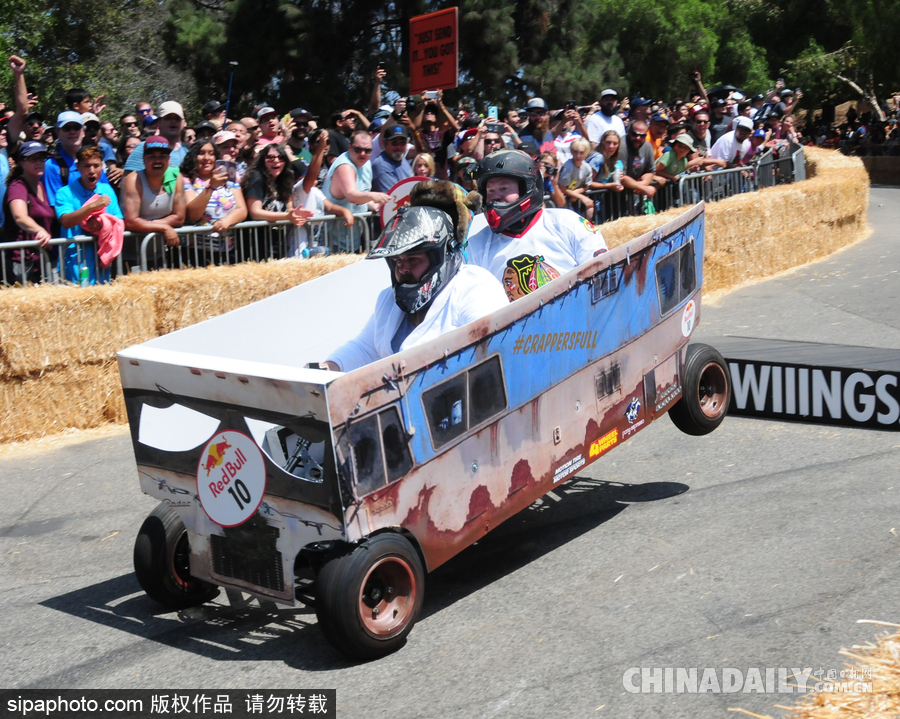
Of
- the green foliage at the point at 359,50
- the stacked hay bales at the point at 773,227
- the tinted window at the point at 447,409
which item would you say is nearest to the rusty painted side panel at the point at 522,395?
the tinted window at the point at 447,409

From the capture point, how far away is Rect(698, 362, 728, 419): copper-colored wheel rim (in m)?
6.51

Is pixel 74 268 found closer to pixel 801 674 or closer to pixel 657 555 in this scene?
pixel 657 555

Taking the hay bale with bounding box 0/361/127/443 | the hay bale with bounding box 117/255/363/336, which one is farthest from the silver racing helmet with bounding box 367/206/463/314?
the hay bale with bounding box 0/361/127/443

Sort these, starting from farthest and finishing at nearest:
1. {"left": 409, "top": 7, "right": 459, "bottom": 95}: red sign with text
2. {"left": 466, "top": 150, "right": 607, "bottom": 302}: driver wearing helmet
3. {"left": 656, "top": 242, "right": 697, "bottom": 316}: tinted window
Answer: {"left": 409, "top": 7, "right": 459, "bottom": 95}: red sign with text → {"left": 466, "top": 150, "right": 607, "bottom": 302}: driver wearing helmet → {"left": 656, "top": 242, "right": 697, "bottom": 316}: tinted window

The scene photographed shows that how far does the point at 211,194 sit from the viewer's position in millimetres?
9258

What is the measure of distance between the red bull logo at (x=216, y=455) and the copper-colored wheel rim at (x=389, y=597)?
2.75 feet

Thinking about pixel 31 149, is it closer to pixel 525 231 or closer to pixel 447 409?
pixel 525 231

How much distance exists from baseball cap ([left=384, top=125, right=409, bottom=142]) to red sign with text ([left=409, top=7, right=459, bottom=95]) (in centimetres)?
91

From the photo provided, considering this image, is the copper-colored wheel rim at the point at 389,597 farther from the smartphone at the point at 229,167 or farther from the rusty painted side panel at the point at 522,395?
the smartphone at the point at 229,167

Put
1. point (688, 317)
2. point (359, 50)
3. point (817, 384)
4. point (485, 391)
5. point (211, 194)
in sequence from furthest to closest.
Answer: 1. point (359, 50)
2. point (211, 194)
3. point (688, 317)
4. point (817, 384)
5. point (485, 391)

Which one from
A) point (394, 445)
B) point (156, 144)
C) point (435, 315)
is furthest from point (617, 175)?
point (394, 445)

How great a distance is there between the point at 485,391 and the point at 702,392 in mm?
2216

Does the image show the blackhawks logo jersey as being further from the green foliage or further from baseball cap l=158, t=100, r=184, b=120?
the green foliage

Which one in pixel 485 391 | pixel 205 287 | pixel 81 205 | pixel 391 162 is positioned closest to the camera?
pixel 485 391
